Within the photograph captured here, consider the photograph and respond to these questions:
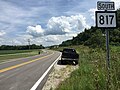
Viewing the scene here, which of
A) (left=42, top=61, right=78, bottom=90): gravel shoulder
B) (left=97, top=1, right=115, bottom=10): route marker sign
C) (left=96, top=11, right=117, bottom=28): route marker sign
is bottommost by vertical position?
(left=42, top=61, right=78, bottom=90): gravel shoulder

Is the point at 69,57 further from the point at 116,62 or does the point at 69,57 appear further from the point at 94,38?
the point at 94,38

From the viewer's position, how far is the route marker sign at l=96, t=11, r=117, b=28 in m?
8.15

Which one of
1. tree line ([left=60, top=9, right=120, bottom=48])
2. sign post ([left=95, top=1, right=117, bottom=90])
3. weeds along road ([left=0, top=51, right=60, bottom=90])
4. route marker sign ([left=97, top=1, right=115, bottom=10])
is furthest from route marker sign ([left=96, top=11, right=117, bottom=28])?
weeds along road ([left=0, top=51, right=60, bottom=90])

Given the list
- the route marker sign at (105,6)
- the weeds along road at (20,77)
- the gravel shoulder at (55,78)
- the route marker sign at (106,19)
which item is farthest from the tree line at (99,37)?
the weeds along road at (20,77)

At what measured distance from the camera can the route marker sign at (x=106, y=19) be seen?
815cm

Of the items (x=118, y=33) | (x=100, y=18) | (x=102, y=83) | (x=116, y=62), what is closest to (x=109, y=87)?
(x=102, y=83)

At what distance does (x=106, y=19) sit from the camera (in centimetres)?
819

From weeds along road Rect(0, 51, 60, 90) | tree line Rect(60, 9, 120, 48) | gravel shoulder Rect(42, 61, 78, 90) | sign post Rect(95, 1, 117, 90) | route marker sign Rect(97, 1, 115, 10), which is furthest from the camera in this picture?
tree line Rect(60, 9, 120, 48)

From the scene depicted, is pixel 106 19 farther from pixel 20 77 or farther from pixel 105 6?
pixel 20 77

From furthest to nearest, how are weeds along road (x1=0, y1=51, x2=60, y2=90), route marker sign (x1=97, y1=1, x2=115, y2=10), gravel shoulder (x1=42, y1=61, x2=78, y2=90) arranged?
gravel shoulder (x1=42, y1=61, x2=78, y2=90)
weeds along road (x1=0, y1=51, x2=60, y2=90)
route marker sign (x1=97, y1=1, x2=115, y2=10)

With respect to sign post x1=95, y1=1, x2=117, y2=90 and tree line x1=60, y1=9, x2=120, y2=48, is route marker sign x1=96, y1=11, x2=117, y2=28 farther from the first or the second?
tree line x1=60, y1=9, x2=120, y2=48

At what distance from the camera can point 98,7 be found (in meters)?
8.00

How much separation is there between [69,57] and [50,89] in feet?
58.5

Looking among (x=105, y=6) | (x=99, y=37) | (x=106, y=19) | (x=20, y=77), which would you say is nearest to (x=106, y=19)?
(x=106, y=19)
